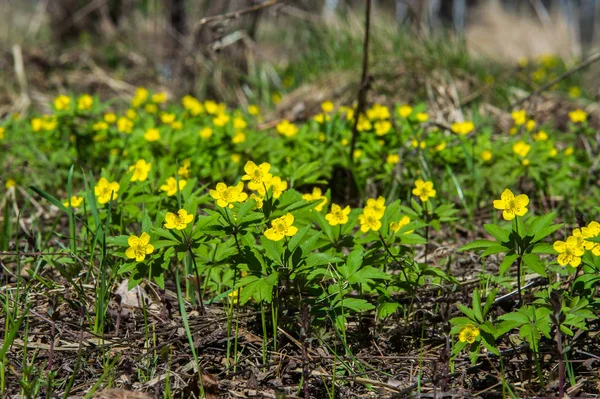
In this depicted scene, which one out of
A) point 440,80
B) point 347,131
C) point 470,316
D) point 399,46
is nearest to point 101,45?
point 399,46

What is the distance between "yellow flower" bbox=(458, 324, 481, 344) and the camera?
5.84 feet

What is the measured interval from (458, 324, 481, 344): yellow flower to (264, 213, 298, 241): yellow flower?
60cm

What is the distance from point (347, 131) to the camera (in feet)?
11.7

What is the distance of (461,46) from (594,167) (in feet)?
9.32

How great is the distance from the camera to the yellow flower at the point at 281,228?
6.16 feet

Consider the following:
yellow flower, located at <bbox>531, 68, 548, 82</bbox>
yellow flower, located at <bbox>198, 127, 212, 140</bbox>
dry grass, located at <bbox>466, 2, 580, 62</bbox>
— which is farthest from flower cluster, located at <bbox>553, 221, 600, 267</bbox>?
dry grass, located at <bbox>466, 2, 580, 62</bbox>

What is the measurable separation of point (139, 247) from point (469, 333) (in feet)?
3.51

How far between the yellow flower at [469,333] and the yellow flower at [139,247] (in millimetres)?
1003

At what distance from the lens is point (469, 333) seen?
1.79 metres

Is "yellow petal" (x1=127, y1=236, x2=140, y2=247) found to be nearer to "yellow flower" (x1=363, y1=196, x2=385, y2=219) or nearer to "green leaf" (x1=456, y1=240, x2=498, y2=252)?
"yellow flower" (x1=363, y1=196, x2=385, y2=219)

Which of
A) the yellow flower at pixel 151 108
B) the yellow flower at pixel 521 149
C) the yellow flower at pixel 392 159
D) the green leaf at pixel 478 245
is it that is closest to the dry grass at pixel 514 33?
the yellow flower at pixel 151 108

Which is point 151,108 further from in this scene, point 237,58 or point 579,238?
point 579,238

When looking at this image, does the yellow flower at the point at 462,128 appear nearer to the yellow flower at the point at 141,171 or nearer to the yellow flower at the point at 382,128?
the yellow flower at the point at 382,128

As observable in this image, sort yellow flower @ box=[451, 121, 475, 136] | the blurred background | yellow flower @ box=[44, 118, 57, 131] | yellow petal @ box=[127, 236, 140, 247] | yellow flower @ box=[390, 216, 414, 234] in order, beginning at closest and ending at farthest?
yellow petal @ box=[127, 236, 140, 247]
yellow flower @ box=[390, 216, 414, 234]
yellow flower @ box=[451, 121, 475, 136]
yellow flower @ box=[44, 118, 57, 131]
the blurred background
